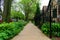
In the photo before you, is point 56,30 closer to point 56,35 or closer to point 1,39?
point 56,35

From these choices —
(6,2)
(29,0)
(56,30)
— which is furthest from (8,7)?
(29,0)

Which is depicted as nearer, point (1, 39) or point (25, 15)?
point (1, 39)

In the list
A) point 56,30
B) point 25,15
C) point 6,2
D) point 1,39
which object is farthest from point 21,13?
point 1,39

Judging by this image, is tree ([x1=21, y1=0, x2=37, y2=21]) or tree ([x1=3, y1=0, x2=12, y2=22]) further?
tree ([x1=21, y1=0, x2=37, y2=21])

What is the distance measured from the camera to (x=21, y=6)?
79.2 metres

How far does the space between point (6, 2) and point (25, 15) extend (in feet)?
189

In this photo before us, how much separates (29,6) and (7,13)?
5179cm

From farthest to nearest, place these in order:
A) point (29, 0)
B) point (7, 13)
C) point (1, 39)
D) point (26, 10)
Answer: point (26, 10), point (29, 0), point (7, 13), point (1, 39)

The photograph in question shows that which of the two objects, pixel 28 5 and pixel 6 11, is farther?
pixel 28 5

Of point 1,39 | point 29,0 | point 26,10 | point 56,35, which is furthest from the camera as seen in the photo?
point 26,10

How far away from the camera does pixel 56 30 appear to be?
1579 cm

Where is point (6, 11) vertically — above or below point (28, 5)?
above

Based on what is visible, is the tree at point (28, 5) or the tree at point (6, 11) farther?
the tree at point (28, 5)

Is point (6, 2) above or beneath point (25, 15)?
above
